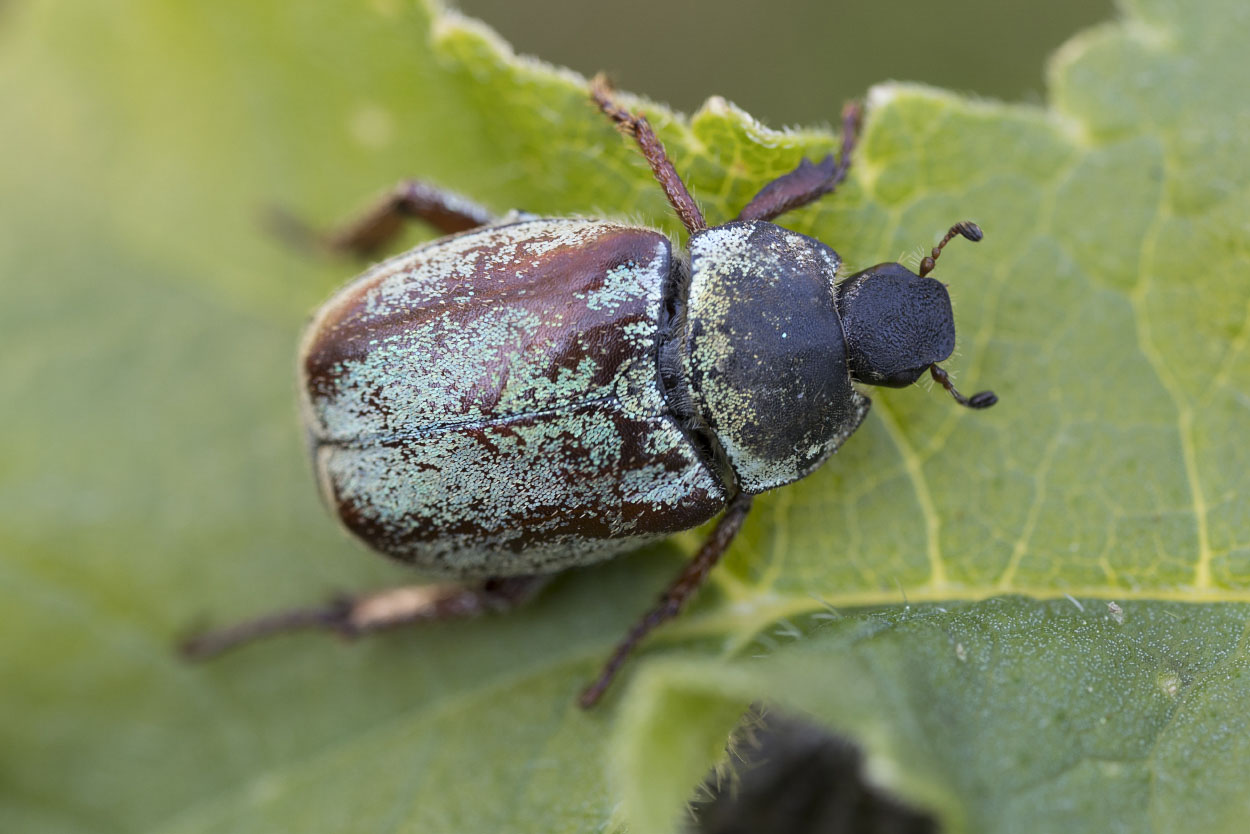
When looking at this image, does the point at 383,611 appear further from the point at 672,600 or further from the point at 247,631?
the point at 672,600

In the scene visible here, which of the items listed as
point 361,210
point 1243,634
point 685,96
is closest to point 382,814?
point 361,210

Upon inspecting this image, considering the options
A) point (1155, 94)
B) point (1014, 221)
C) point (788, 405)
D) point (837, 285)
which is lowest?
point (788, 405)

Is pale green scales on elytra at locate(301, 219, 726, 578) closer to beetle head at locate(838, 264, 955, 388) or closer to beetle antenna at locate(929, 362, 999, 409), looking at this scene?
beetle head at locate(838, 264, 955, 388)

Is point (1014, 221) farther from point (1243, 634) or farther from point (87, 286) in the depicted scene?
point (87, 286)

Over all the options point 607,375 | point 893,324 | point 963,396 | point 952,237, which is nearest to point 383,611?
point 607,375

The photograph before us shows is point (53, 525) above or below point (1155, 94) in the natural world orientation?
below

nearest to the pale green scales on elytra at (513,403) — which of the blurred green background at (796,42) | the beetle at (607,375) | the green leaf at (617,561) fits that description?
the beetle at (607,375)
